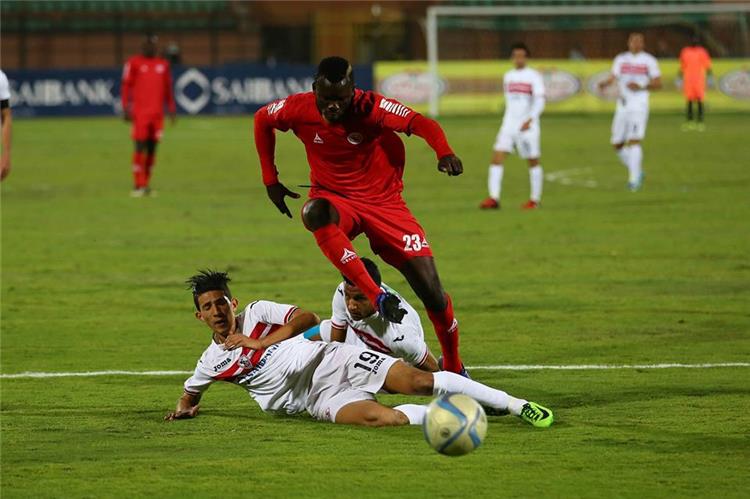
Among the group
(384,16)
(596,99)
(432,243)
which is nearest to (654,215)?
(432,243)

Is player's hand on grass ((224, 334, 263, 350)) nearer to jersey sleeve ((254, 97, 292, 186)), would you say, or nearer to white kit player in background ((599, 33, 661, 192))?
jersey sleeve ((254, 97, 292, 186))

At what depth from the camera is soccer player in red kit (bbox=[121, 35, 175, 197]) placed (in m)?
22.7

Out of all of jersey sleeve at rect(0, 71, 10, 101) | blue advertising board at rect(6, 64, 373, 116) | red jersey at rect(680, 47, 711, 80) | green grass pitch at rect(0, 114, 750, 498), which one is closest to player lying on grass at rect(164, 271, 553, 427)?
green grass pitch at rect(0, 114, 750, 498)

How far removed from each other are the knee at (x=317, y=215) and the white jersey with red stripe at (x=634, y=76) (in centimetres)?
1448

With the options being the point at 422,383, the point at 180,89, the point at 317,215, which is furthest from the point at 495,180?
the point at 180,89

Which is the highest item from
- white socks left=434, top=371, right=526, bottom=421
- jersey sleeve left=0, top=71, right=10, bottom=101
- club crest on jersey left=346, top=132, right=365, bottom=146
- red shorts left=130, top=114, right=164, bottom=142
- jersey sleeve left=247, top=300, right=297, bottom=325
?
jersey sleeve left=0, top=71, right=10, bottom=101

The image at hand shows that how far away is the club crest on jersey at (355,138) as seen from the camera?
8578 mm

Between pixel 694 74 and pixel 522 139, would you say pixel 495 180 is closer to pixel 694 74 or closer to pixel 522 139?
pixel 522 139

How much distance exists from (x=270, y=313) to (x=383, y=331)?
2.58 feet

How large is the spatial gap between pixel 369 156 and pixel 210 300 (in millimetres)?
1409

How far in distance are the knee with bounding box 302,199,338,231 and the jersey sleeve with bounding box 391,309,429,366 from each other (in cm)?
85

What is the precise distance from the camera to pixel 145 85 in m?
22.9

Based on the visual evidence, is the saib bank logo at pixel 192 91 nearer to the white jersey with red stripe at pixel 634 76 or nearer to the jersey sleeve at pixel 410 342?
the white jersey with red stripe at pixel 634 76

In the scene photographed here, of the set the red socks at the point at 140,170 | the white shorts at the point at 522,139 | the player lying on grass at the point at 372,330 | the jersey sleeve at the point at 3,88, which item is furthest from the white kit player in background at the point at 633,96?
the player lying on grass at the point at 372,330
